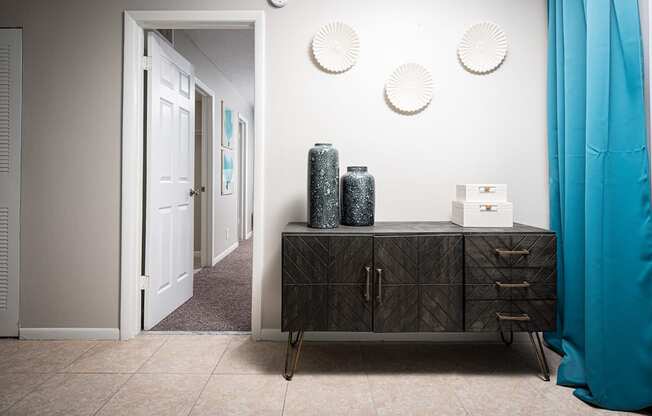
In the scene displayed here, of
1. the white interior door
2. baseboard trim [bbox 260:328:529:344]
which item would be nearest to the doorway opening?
the white interior door

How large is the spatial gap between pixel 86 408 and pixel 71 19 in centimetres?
215

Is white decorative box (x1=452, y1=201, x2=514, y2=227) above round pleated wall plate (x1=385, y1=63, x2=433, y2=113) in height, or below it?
below

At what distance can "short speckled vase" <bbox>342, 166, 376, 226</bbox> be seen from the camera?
86.0 inches

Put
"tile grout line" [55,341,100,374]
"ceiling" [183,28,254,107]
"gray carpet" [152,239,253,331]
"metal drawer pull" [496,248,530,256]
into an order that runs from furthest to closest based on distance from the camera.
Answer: "ceiling" [183,28,254,107]
"gray carpet" [152,239,253,331]
"tile grout line" [55,341,100,374]
"metal drawer pull" [496,248,530,256]

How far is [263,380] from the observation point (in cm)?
197

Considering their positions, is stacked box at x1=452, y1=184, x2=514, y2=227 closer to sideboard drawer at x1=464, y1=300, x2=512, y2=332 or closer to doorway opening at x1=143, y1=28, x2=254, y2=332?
sideboard drawer at x1=464, y1=300, x2=512, y2=332

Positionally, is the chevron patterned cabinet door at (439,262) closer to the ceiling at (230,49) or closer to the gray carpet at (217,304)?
the gray carpet at (217,304)

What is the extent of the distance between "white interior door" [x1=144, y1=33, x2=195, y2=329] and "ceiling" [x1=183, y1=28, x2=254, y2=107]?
882 mm

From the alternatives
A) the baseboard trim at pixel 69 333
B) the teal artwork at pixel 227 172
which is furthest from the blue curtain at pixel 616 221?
the teal artwork at pixel 227 172

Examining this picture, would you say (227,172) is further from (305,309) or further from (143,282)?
(305,309)

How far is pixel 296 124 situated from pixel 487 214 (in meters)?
1.19

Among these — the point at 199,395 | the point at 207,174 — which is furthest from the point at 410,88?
the point at 207,174

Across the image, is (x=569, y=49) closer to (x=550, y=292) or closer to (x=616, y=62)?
(x=616, y=62)

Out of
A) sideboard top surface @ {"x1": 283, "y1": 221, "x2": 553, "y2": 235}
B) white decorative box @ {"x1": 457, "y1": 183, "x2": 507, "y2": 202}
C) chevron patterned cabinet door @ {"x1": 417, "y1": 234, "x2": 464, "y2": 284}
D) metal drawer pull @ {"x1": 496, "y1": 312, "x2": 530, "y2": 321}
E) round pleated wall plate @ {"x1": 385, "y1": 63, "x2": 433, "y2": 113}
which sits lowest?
metal drawer pull @ {"x1": 496, "y1": 312, "x2": 530, "y2": 321}
